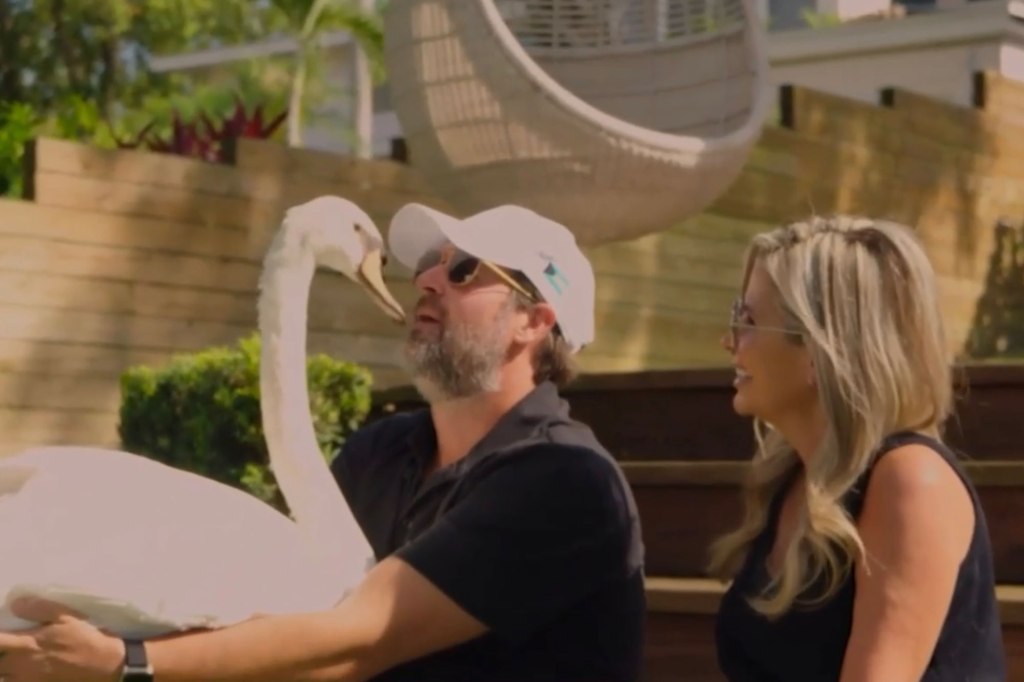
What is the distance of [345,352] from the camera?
784cm

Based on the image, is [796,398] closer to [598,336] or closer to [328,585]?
[328,585]

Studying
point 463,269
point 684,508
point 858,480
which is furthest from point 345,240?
point 684,508

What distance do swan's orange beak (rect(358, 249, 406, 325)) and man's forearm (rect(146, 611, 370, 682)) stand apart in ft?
2.14

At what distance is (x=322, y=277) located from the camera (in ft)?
25.8

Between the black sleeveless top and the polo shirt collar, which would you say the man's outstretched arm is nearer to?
the polo shirt collar

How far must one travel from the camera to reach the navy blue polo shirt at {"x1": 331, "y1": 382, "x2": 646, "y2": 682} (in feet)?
10.00

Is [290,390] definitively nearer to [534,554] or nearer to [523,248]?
[523,248]

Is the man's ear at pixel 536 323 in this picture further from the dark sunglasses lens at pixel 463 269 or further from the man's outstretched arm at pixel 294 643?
the man's outstretched arm at pixel 294 643

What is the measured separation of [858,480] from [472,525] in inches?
22.5

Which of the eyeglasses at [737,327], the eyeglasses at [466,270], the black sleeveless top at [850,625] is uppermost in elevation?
the eyeglasses at [466,270]

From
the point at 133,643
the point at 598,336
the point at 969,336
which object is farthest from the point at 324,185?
the point at 133,643

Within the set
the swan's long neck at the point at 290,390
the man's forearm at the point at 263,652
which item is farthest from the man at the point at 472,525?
the swan's long neck at the point at 290,390

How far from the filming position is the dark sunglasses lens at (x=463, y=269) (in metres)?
3.33

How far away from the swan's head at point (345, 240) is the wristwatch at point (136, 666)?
806mm
